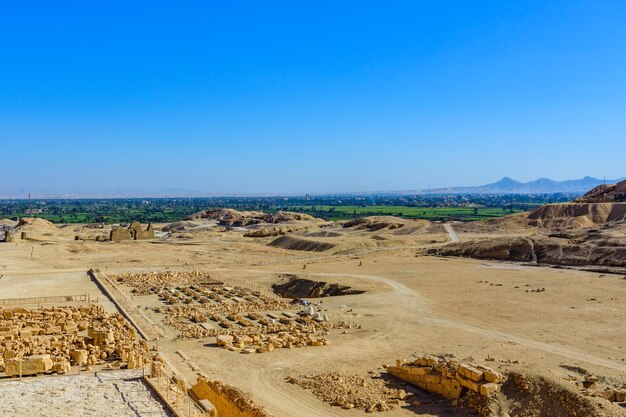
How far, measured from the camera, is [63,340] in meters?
25.1

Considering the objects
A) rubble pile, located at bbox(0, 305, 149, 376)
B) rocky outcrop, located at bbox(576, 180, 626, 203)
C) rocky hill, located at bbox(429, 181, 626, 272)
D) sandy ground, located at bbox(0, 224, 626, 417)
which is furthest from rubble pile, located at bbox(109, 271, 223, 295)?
rocky outcrop, located at bbox(576, 180, 626, 203)

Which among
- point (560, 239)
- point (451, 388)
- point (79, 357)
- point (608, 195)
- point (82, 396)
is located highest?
point (608, 195)

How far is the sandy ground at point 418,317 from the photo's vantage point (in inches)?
875

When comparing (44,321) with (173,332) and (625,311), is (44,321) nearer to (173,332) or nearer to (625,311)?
(173,332)

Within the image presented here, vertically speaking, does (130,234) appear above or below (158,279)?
above

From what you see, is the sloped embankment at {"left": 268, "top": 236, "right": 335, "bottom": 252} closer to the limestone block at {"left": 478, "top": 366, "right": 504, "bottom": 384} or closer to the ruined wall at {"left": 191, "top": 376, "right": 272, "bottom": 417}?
the limestone block at {"left": 478, "top": 366, "right": 504, "bottom": 384}

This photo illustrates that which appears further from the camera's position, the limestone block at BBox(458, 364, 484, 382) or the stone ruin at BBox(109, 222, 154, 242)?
the stone ruin at BBox(109, 222, 154, 242)

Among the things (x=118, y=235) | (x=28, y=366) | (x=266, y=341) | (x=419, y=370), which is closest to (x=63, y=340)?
(x=28, y=366)

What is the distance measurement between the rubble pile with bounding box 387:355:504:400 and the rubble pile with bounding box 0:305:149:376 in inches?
370

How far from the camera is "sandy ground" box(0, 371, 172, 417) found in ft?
53.7

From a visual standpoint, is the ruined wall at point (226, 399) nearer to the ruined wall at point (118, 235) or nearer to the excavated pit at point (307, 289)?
the excavated pit at point (307, 289)

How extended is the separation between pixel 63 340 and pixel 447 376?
51.9 ft

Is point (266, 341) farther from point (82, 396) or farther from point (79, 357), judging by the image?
point (82, 396)

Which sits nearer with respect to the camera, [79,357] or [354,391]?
[354,391]
